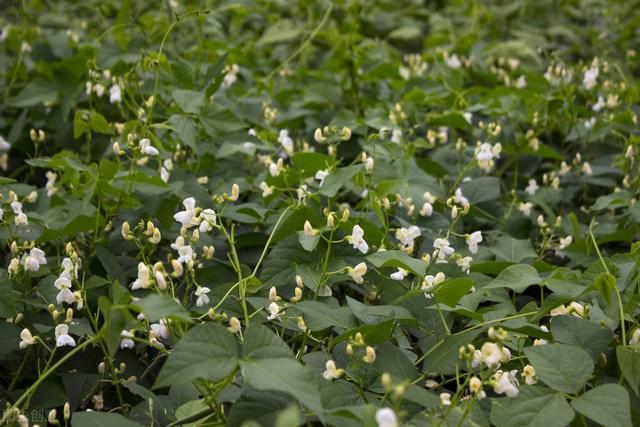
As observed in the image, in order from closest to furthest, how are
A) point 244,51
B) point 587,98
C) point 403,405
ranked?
1. point 403,405
2. point 587,98
3. point 244,51

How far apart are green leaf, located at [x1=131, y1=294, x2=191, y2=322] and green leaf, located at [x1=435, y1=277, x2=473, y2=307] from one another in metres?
Result: 0.68

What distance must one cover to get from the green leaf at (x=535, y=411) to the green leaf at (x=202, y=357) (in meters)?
0.59

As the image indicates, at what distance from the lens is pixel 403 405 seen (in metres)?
1.76

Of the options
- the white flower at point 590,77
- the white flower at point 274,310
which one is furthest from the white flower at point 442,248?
the white flower at point 590,77

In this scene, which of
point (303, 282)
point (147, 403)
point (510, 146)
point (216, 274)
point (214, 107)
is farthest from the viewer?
point (510, 146)

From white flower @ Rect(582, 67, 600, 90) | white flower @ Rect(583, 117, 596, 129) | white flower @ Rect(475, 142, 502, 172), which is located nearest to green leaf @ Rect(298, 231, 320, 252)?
white flower @ Rect(475, 142, 502, 172)

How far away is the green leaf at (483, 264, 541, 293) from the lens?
1.95m

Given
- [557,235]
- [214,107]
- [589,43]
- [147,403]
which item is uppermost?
[214,107]

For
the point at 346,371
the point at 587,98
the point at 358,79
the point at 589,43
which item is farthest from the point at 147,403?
the point at 589,43

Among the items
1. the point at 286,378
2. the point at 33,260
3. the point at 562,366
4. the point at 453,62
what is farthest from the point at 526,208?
A: the point at 33,260

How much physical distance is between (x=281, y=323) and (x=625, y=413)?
0.87m

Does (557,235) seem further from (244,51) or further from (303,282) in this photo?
(244,51)

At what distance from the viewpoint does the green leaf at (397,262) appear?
6.28 feet

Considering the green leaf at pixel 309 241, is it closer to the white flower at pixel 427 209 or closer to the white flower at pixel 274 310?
the white flower at pixel 274 310
